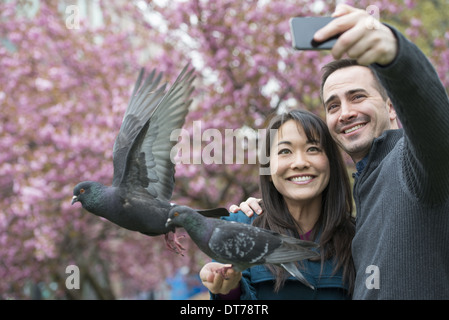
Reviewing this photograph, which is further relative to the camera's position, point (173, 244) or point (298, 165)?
point (298, 165)

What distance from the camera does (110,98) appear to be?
743 centimetres

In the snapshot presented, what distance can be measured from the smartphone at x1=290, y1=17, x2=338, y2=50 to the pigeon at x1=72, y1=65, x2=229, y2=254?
1.74ft

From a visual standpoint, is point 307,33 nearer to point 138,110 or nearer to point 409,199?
point 409,199

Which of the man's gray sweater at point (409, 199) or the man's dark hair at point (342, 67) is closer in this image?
the man's gray sweater at point (409, 199)

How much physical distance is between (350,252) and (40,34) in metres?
7.50

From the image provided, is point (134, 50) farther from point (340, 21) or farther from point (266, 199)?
point (340, 21)

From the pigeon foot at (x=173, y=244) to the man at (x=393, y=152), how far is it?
0.73 m

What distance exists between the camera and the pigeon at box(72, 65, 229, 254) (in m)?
1.45

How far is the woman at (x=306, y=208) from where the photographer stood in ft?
6.69

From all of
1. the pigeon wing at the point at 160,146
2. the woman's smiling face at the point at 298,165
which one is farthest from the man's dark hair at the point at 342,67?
the pigeon wing at the point at 160,146

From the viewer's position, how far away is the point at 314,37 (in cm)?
115

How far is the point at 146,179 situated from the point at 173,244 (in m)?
0.25
